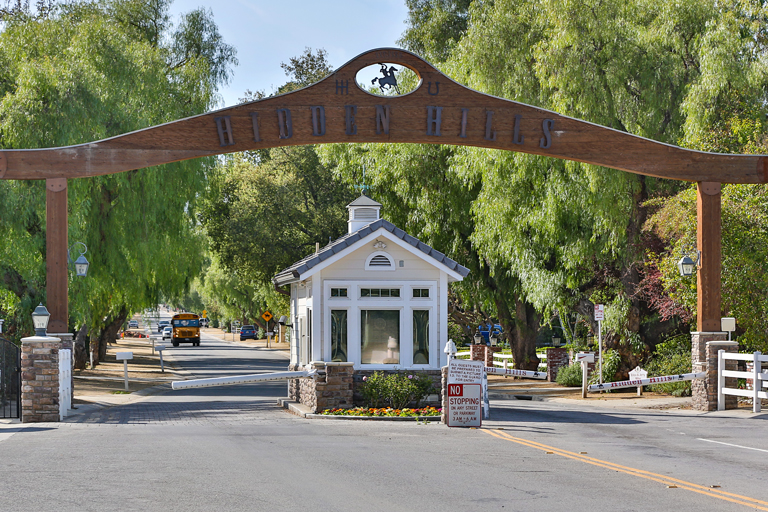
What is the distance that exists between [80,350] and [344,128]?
22.4 metres

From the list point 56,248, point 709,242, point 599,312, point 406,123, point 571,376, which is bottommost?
point 571,376

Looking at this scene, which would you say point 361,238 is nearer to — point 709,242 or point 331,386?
point 331,386

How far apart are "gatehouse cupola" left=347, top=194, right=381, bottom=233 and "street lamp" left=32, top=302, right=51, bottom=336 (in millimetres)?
8392

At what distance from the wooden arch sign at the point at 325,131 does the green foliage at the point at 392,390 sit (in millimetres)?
5215

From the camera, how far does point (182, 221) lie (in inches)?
1043

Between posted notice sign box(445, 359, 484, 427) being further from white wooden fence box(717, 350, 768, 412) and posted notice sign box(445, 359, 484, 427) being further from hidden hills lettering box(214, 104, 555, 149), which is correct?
white wooden fence box(717, 350, 768, 412)

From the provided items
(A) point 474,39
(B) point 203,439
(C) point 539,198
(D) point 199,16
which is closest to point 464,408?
(B) point 203,439

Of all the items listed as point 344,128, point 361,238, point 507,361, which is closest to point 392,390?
point 361,238

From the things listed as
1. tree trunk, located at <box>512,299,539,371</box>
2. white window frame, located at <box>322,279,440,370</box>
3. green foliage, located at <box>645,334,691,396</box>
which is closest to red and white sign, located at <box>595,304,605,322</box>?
green foliage, located at <box>645,334,691,396</box>

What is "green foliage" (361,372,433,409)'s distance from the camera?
17547 mm

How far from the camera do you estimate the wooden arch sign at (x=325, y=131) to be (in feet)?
51.4

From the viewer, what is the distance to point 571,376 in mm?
25391

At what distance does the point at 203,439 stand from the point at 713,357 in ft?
35.0

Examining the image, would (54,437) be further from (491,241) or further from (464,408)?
(491,241)
